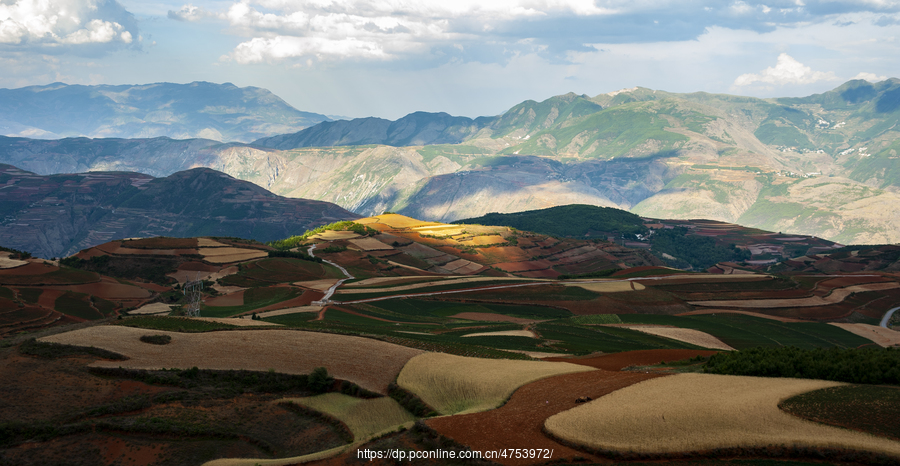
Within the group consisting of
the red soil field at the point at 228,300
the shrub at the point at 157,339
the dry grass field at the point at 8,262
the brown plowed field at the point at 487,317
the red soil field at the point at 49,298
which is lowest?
the red soil field at the point at 228,300

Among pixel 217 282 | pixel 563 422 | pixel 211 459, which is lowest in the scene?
pixel 217 282

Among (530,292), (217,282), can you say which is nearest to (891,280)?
(530,292)

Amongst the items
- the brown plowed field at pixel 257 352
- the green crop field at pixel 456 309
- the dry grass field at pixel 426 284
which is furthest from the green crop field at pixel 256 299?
the brown plowed field at pixel 257 352

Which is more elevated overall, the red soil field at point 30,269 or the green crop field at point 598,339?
the red soil field at point 30,269

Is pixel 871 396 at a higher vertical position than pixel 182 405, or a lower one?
higher

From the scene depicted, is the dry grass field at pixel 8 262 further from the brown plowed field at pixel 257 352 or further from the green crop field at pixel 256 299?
the brown plowed field at pixel 257 352

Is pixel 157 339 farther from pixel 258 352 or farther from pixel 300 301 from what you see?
pixel 300 301

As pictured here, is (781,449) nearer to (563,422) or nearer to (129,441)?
(563,422)
